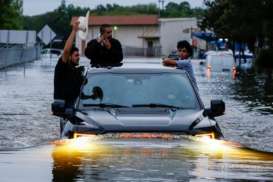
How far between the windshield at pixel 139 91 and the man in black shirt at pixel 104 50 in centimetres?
250

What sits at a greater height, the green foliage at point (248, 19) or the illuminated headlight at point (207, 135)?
the green foliage at point (248, 19)

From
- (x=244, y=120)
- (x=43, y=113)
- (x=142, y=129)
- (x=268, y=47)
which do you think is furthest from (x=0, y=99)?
(x=268, y=47)

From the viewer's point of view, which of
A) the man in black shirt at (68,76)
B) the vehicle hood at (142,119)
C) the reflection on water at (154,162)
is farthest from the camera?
the man in black shirt at (68,76)

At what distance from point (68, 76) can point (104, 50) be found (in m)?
1.31

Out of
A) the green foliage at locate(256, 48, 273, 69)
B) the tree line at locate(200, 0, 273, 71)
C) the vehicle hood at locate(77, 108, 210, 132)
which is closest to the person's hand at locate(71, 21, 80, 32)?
the vehicle hood at locate(77, 108, 210, 132)

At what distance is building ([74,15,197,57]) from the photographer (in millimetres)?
144000

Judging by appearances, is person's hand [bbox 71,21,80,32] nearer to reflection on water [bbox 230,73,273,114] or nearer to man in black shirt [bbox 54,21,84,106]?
man in black shirt [bbox 54,21,84,106]

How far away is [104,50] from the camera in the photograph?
1436 cm

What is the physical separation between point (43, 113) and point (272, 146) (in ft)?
26.1

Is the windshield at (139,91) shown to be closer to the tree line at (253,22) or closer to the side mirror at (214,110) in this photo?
the side mirror at (214,110)

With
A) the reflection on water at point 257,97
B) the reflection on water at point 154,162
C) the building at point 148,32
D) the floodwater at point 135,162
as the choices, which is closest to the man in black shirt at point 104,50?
the floodwater at point 135,162

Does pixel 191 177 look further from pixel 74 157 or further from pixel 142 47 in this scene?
pixel 142 47

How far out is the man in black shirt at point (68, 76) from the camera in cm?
1300

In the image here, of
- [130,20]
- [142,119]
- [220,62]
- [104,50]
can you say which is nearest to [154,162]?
[142,119]
